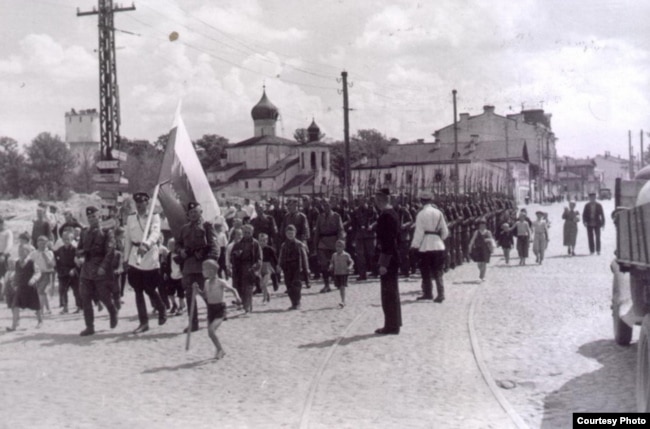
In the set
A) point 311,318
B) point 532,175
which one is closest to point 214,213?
point 311,318

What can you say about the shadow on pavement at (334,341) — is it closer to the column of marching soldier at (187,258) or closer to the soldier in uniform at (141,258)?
the column of marching soldier at (187,258)

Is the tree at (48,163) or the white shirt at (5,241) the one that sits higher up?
the tree at (48,163)

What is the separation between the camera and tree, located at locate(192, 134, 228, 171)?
99.9 metres

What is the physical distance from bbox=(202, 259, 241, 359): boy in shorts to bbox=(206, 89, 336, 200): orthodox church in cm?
7930

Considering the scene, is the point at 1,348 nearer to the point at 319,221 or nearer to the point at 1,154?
the point at 319,221

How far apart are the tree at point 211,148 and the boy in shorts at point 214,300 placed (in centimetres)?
9082

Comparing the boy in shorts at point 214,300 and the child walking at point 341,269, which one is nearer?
the boy in shorts at point 214,300

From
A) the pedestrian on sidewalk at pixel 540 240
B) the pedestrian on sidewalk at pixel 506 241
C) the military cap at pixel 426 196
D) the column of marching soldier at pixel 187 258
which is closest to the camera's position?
the column of marching soldier at pixel 187 258

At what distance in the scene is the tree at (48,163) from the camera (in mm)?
47094

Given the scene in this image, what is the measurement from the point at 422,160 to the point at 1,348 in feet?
262

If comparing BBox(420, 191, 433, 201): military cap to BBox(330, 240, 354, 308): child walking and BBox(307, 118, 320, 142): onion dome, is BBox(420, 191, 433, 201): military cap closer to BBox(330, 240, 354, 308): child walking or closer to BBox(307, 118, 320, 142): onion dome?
BBox(330, 240, 354, 308): child walking

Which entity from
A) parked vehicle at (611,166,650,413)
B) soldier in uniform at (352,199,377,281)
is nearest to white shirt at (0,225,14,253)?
soldier in uniform at (352,199,377,281)

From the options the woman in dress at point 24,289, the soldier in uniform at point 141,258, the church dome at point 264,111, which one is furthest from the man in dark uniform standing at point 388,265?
the church dome at point 264,111

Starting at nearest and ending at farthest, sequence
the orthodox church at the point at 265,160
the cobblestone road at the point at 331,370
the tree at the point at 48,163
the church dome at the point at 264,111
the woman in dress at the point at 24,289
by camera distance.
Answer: the cobblestone road at the point at 331,370 < the woman in dress at the point at 24,289 < the tree at the point at 48,163 < the orthodox church at the point at 265,160 < the church dome at the point at 264,111
